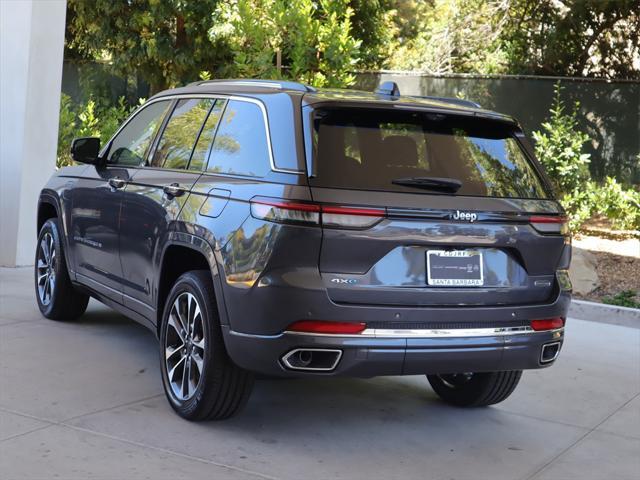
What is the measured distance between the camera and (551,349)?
5059 millimetres

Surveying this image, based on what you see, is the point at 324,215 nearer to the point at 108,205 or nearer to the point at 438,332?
the point at 438,332

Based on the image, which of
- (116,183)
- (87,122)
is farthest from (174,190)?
(87,122)

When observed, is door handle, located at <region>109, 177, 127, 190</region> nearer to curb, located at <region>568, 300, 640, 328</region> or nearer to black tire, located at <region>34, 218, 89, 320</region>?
black tire, located at <region>34, 218, 89, 320</region>

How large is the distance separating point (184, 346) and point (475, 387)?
1703 millimetres

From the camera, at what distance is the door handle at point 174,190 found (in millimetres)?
5320

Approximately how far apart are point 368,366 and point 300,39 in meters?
8.32

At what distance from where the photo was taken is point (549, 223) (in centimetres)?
498

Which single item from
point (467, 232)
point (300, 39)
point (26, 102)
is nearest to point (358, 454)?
point (467, 232)

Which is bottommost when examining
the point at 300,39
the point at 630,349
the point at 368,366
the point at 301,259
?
the point at 630,349

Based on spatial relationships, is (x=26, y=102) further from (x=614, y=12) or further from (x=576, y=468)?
(x=614, y=12)

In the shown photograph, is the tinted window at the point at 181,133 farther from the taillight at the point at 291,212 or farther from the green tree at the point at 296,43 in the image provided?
the green tree at the point at 296,43

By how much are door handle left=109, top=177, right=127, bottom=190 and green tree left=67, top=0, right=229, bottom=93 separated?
30.8ft

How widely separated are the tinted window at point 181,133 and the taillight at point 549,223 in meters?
1.87

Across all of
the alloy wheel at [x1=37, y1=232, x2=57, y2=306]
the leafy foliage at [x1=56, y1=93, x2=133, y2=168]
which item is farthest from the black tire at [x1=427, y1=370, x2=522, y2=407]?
the leafy foliage at [x1=56, y1=93, x2=133, y2=168]
